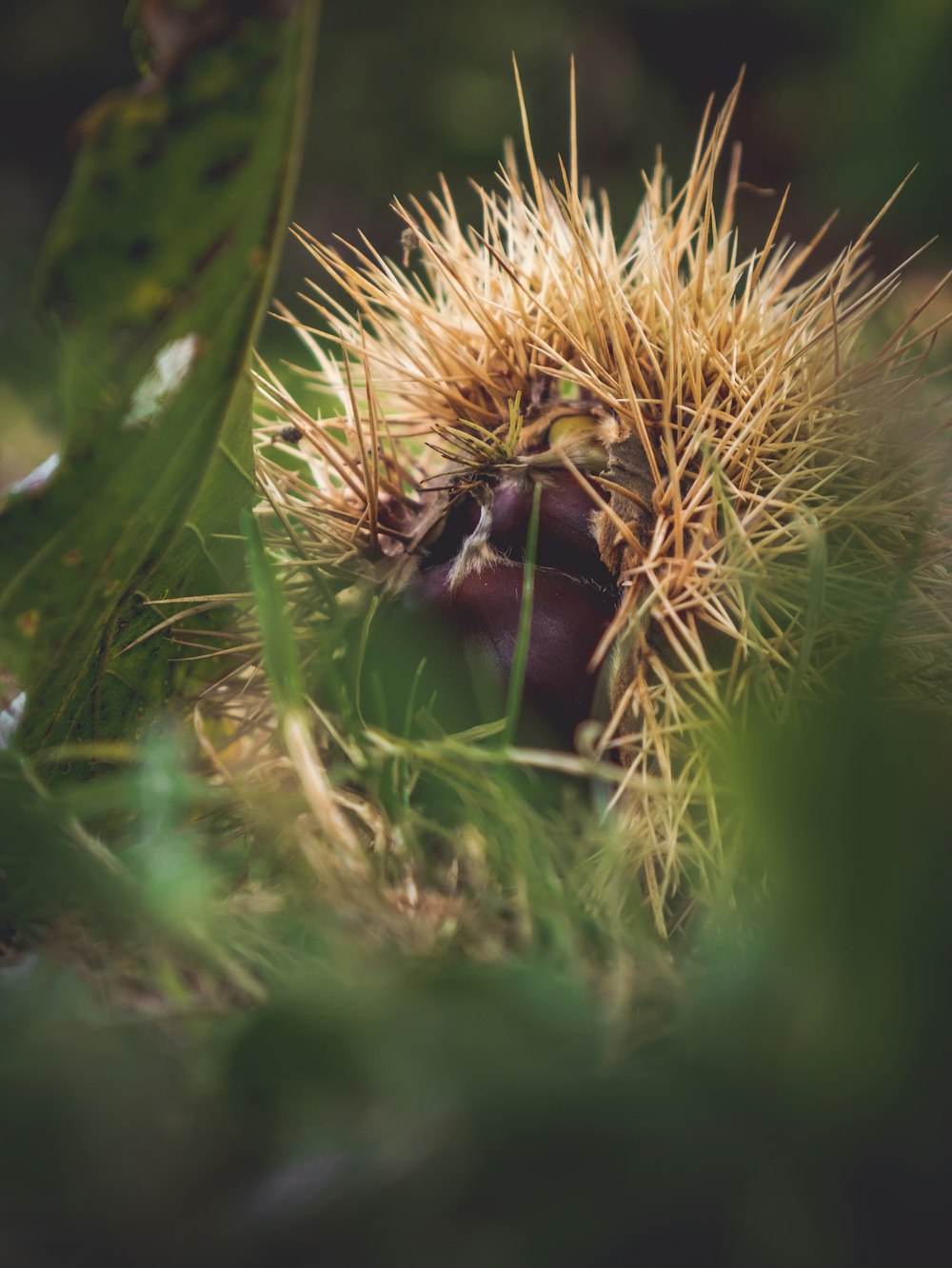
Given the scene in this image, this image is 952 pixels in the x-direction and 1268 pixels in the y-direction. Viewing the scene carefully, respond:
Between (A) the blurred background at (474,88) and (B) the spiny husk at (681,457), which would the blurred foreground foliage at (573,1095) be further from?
(A) the blurred background at (474,88)

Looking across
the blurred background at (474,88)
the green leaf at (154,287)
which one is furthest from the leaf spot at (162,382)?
the blurred background at (474,88)

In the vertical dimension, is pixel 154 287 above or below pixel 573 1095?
above

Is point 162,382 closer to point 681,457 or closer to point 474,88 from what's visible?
point 681,457

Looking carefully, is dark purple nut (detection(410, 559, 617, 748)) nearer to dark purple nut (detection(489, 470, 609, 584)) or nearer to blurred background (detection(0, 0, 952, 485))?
dark purple nut (detection(489, 470, 609, 584))

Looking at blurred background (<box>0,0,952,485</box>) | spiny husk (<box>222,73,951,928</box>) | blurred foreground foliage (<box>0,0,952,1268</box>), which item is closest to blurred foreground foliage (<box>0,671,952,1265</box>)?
blurred foreground foliage (<box>0,0,952,1268</box>)

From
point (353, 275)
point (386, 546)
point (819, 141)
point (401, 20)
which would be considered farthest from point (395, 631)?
point (819, 141)

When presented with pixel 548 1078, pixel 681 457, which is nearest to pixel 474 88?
pixel 681 457
